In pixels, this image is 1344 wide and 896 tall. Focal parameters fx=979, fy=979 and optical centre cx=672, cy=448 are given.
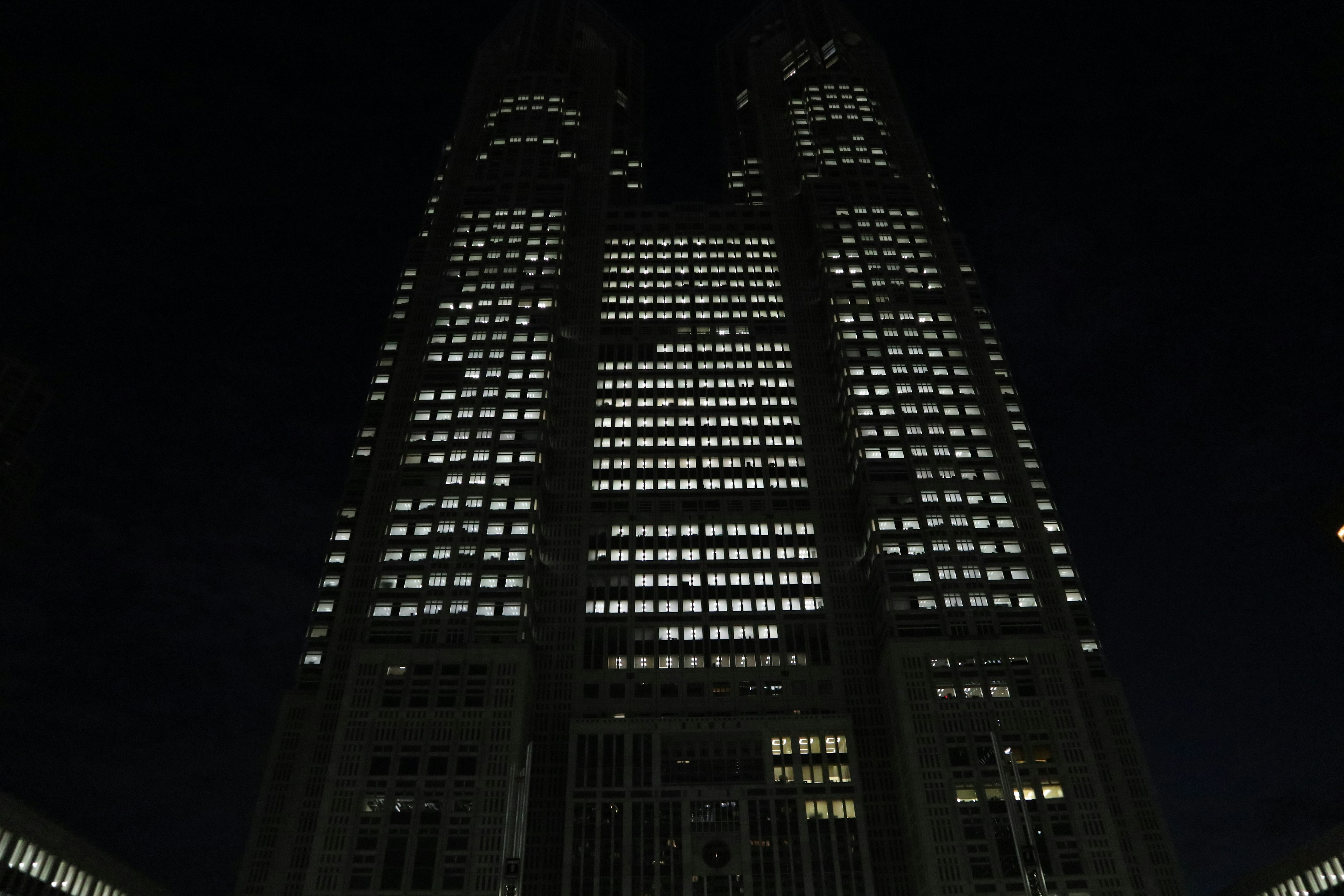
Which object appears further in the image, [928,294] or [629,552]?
[928,294]

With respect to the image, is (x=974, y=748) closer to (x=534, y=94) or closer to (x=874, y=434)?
(x=874, y=434)

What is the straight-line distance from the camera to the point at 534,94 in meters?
168

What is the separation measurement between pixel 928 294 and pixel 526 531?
6593 centimetres

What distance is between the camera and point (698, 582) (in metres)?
111

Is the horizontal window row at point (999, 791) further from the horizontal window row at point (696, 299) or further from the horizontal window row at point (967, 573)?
the horizontal window row at point (696, 299)

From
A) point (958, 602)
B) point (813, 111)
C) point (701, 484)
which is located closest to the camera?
point (958, 602)

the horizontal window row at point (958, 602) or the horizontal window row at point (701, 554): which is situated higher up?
the horizontal window row at point (701, 554)

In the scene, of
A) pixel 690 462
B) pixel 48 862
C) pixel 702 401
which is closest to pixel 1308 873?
pixel 690 462

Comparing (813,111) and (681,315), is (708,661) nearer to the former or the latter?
(681,315)

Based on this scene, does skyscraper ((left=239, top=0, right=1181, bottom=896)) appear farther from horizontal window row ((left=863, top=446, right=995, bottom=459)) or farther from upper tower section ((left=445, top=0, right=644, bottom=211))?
upper tower section ((left=445, top=0, right=644, bottom=211))

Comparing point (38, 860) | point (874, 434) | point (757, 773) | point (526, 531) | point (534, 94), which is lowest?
point (38, 860)

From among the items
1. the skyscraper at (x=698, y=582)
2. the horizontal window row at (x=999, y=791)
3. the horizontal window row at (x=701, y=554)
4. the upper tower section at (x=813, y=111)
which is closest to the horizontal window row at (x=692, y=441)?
the skyscraper at (x=698, y=582)

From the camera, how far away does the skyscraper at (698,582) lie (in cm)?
8625

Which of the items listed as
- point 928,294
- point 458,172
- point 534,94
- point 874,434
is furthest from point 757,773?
point 534,94
